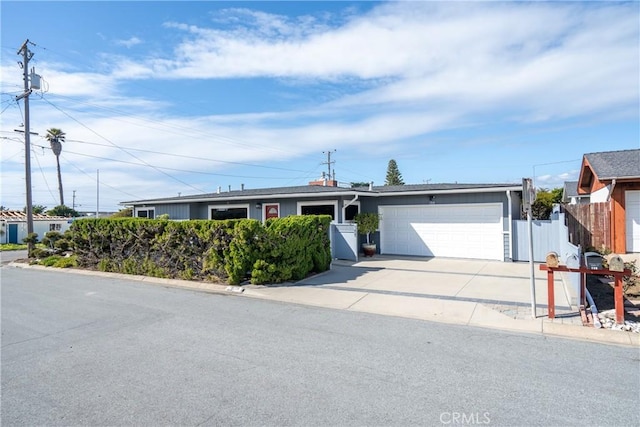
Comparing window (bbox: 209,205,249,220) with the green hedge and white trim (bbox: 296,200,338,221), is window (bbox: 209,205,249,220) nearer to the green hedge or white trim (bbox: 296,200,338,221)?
white trim (bbox: 296,200,338,221)

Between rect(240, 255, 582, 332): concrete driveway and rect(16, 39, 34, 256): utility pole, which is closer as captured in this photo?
rect(240, 255, 582, 332): concrete driveway

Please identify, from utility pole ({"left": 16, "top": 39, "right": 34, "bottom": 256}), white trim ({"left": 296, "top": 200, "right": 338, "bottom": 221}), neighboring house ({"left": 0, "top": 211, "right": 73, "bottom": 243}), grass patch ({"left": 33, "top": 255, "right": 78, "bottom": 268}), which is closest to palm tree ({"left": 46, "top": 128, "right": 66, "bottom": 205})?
neighboring house ({"left": 0, "top": 211, "right": 73, "bottom": 243})

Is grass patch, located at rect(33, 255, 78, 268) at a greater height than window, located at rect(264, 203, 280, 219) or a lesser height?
lesser

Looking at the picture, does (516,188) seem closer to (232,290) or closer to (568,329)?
(568,329)

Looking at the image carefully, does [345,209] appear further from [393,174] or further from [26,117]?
[393,174]

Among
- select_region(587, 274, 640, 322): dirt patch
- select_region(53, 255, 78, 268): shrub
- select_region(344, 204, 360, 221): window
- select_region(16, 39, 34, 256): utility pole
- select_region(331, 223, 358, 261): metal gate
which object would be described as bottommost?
select_region(587, 274, 640, 322): dirt patch

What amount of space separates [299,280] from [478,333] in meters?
5.31

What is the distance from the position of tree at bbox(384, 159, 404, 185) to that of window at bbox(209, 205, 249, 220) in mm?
43597

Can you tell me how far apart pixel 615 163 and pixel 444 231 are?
24.5ft

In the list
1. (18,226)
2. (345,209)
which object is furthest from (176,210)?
(18,226)

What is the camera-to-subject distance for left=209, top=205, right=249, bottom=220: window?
17578 mm

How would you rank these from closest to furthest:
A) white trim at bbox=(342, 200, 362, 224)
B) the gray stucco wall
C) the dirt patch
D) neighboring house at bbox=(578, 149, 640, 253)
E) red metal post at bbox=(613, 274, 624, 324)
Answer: red metal post at bbox=(613, 274, 624, 324) < the dirt patch < neighboring house at bbox=(578, 149, 640, 253) < white trim at bbox=(342, 200, 362, 224) < the gray stucco wall

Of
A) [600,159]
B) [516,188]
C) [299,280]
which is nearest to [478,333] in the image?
[299,280]

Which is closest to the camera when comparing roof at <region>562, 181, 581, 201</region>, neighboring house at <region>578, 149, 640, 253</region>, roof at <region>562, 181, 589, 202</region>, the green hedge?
the green hedge
